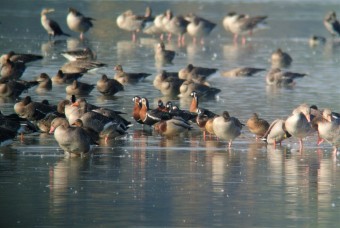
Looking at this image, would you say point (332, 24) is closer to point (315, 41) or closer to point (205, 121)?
point (315, 41)

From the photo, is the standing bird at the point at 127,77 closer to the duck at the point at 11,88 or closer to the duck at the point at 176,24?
the duck at the point at 11,88

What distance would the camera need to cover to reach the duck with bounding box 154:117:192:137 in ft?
65.4

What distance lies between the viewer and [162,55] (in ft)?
112

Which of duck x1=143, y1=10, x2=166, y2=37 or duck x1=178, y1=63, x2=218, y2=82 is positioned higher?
duck x1=143, y1=10, x2=166, y2=37

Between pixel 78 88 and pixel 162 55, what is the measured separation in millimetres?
8247

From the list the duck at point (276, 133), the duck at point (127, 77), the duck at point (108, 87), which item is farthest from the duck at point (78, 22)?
the duck at point (276, 133)

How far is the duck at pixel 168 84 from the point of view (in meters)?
26.7

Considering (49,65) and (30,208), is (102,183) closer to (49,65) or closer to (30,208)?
(30,208)

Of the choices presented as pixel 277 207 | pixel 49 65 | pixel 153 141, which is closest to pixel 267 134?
pixel 153 141

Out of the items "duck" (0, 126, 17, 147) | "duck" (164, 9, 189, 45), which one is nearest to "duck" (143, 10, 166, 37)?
"duck" (164, 9, 189, 45)

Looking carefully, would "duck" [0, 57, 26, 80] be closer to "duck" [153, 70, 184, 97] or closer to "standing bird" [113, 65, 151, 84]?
"standing bird" [113, 65, 151, 84]

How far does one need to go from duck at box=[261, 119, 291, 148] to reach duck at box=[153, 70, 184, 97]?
7.73 m

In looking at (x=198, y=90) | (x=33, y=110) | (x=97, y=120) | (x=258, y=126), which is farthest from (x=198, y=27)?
(x=97, y=120)

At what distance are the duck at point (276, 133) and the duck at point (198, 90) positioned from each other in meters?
6.91
